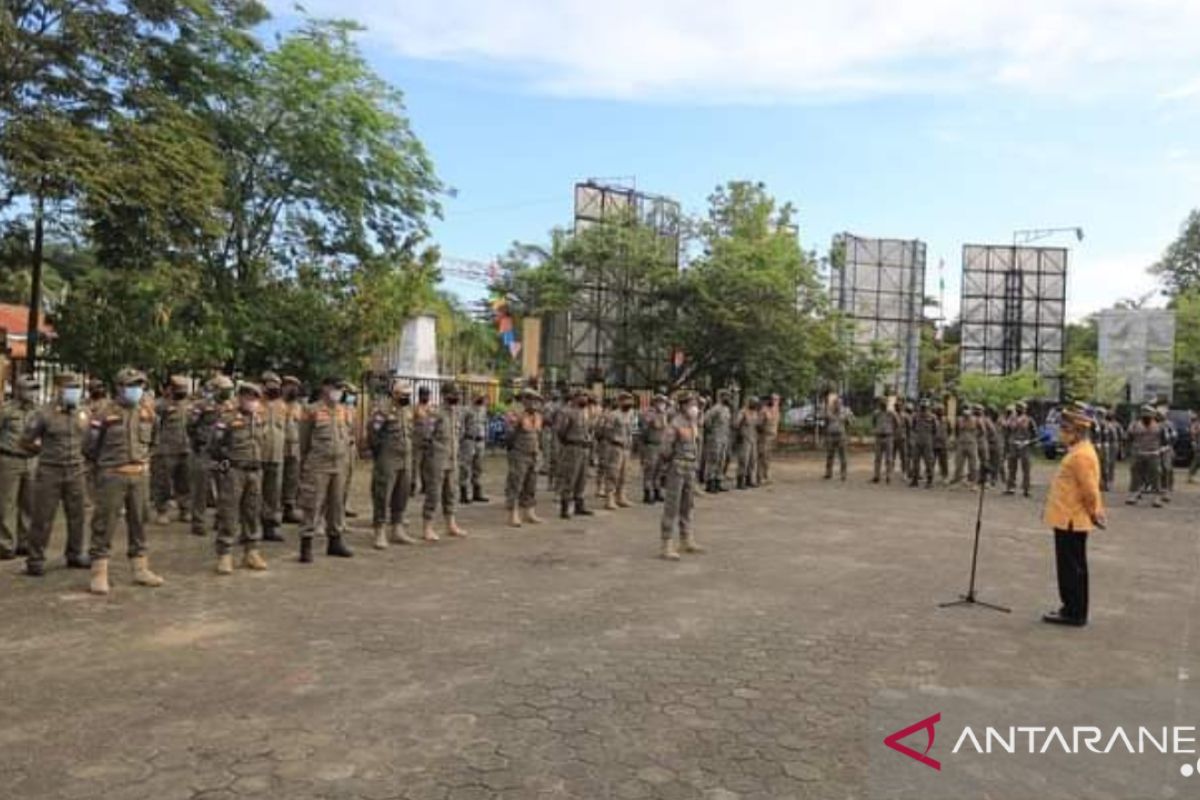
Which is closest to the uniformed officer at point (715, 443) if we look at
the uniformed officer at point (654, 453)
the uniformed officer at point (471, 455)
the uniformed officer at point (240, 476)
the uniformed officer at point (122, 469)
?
the uniformed officer at point (654, 453)

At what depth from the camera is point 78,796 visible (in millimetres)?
3965

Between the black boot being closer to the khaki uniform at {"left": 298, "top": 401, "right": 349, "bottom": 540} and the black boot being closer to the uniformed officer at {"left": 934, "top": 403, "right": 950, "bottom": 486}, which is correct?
the khaki uniform at {"left": 298, "top": 401, "right": 349, "bottom": 540}

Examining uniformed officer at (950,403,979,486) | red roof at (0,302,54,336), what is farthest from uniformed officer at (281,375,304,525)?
red roof at (0,302,54,336)

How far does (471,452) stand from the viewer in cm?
1434

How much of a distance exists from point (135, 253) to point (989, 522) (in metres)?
13.1

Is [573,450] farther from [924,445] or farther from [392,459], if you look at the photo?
[924,445]

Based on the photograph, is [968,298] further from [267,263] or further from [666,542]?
[666,542]

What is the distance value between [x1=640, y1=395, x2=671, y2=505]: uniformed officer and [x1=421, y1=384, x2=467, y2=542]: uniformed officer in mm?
4417

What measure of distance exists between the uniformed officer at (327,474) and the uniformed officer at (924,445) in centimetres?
1319

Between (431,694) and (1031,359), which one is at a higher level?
(1031,359)

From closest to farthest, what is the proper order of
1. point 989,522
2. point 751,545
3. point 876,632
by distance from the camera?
A: point 876,632 < point 751,545 < point 989,522

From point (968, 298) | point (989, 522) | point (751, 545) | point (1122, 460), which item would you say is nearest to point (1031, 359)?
point (968, 298)

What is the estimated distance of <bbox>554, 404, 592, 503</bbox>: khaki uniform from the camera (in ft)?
42.5

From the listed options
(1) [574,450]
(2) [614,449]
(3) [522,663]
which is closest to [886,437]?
(2) [614,449]
